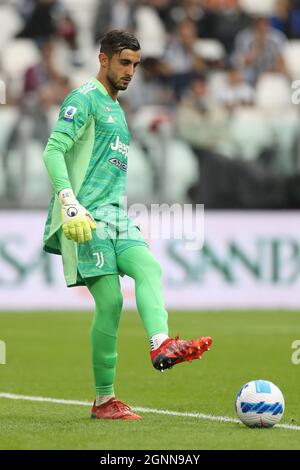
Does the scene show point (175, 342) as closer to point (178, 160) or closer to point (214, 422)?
point (214, 422)

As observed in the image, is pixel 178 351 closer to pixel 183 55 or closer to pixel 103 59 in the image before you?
pixel 103 59

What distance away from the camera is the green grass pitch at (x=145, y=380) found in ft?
21.9

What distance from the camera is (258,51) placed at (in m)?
19.4

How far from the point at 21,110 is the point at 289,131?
3845 mm

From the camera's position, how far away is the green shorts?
7.57 m

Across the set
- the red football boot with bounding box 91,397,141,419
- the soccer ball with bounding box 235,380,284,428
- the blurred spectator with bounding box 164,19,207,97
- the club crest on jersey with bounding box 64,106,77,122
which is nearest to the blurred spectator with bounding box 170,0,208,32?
the blurred spectator with bounding box 164,19,207,97

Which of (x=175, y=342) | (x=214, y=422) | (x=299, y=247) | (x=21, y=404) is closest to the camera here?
(x=175, y=342)

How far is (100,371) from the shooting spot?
770 centimetres

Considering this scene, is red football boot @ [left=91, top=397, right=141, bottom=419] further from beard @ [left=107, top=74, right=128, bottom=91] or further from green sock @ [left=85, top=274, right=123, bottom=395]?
beard @ [left=107, top=74, right=128, bottom=91]

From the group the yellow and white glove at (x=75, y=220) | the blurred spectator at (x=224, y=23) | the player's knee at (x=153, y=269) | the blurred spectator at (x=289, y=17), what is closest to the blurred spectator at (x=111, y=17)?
the blurred spectator at (x=224, y=23)

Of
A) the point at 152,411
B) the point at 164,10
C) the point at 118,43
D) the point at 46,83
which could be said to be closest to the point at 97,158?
the point at 118,43

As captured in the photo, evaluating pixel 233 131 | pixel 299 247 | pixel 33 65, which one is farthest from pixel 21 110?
pixel 299 247

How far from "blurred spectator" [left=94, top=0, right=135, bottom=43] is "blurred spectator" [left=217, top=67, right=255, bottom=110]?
2.12 metres

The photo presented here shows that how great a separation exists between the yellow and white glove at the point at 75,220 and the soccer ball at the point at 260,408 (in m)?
1.34
